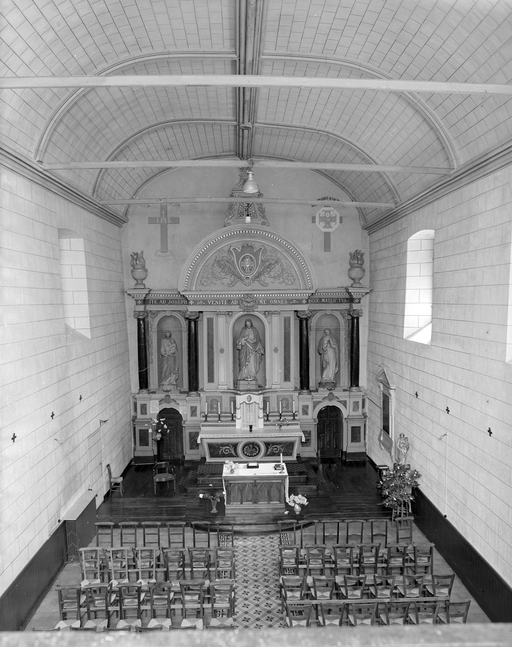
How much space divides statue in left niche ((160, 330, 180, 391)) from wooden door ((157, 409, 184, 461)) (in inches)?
40.5

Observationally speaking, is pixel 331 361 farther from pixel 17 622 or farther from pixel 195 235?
pixel 17 622

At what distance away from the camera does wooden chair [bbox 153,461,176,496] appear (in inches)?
673

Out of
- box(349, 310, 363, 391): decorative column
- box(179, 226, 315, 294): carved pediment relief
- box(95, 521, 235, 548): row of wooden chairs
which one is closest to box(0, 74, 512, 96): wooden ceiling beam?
box(95, 521, 235, 548): row of wooden chairs

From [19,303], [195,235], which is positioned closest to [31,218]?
→ [19,303]

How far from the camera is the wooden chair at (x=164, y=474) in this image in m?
17.1

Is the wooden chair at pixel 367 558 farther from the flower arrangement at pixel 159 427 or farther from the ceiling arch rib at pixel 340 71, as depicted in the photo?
the flower arrangement at pixel 159 427

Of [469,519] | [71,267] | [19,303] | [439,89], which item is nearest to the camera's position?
[439,89]

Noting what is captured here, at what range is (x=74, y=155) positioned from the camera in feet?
42.9

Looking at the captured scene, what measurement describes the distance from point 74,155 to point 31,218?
2.88 meters

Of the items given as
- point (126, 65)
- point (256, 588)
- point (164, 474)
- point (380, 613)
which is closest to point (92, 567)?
point (256, 588)

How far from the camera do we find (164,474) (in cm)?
1733

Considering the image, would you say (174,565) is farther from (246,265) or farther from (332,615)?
(246,265)

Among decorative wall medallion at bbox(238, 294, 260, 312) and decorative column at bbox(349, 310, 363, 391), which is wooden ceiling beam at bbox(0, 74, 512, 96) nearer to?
decorative wall medallion at bbox(238, 294, 260, 312)

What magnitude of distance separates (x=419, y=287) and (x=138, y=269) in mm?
9863
